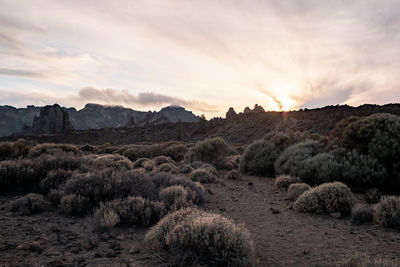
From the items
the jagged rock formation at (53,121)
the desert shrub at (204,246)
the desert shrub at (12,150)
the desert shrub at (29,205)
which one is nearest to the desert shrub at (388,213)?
the desert shrub at (204,246)

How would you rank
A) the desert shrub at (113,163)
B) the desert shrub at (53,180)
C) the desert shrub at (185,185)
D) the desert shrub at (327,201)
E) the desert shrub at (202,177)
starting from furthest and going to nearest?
the desert shrub at (202,177)
the desert shrub at (113,163)
the desert shrub at (185,185)
the desert shrub at (53,180)
the desert shrub at (327,201)

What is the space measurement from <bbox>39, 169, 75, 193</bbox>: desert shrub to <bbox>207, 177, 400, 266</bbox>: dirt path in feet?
15.2

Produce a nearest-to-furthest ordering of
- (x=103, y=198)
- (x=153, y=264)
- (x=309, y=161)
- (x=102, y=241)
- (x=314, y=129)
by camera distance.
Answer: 1. (x=153, y=264)
2. (x=102, y=241)
3. (x=103, y=198)
4. (x=309, y=161)
5. (x=314, y=129)

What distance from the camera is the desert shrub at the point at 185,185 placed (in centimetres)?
775

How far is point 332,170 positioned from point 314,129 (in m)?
32.5

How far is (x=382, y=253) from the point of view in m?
4.32

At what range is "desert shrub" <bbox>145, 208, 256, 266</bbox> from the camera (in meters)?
3.68

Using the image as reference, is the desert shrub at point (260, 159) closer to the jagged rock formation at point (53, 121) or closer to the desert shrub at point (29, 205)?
the desert shrub at point (29, 205)

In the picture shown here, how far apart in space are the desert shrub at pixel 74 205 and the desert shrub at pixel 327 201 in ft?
18.1

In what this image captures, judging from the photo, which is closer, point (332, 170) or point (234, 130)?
point (332, 170)

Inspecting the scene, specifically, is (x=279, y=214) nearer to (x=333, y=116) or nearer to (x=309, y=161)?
(x=309, y=161)

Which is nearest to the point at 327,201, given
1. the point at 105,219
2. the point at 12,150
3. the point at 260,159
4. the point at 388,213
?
the point at 388,213

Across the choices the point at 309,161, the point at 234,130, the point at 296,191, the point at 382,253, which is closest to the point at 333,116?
the point at 234,130

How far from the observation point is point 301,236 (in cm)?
532
